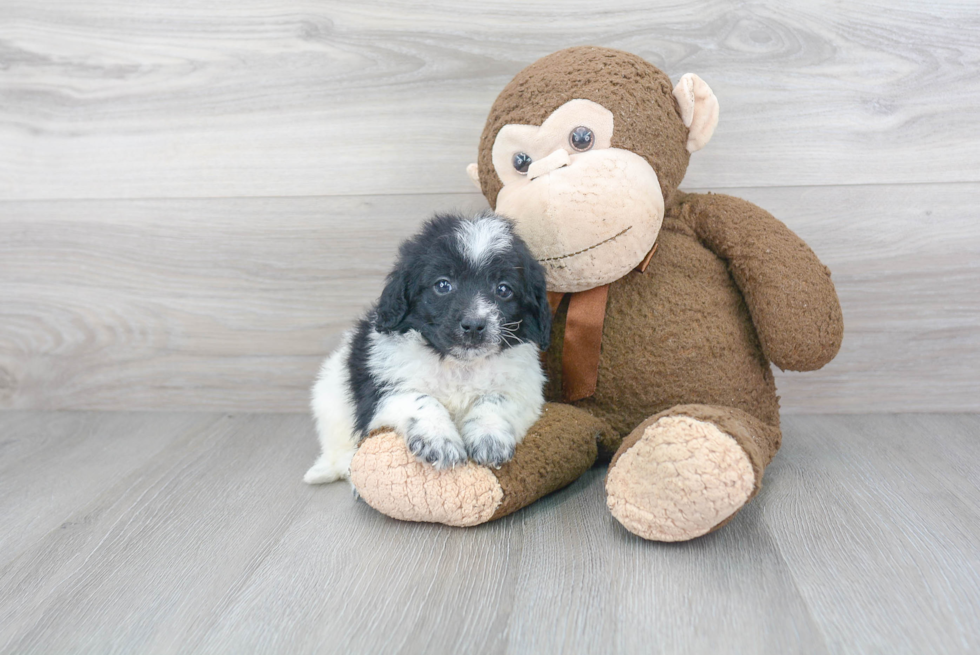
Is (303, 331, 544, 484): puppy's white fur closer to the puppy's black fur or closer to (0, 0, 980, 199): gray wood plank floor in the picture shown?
the puppy's black fur

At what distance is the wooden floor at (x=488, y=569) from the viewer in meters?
1.13

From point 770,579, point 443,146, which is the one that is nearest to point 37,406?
point 443,146

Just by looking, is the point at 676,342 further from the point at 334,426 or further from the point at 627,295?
the point at 334,426

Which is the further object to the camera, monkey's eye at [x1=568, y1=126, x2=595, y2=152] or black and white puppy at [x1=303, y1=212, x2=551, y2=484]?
monkey's eye at [x1=568, y1=126, x2=595, y2=152]

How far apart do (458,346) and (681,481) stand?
1.63ft

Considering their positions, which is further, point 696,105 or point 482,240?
point 696,105

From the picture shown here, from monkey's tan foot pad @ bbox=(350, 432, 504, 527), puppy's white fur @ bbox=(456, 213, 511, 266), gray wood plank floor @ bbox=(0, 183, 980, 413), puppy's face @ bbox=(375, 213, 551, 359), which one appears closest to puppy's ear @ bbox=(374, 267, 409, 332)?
puppy's face @ bbox=(375, 213, 551, 359)

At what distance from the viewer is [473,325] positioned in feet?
4.64

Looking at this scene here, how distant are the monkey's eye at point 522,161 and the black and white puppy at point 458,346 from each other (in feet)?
0.48

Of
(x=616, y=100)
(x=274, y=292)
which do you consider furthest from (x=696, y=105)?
(x=274, y=292)

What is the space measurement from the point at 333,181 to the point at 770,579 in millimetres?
1620

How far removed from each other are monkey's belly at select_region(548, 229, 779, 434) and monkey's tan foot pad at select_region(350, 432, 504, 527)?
0.43 m

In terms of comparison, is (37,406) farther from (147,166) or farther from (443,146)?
(443,146)

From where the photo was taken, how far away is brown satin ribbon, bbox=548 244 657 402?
1694mm
